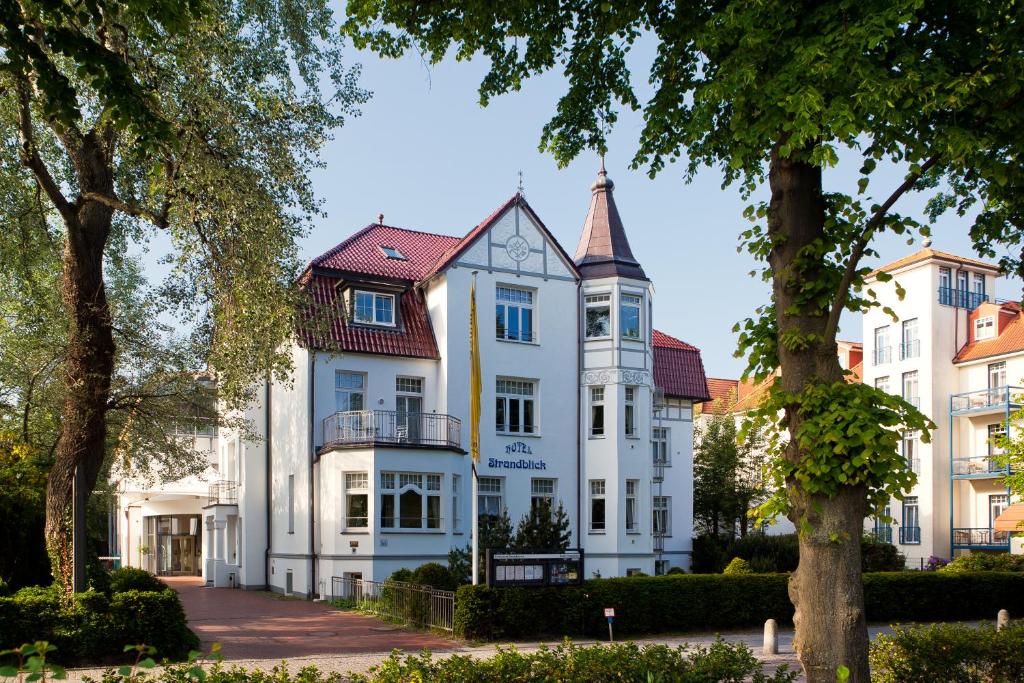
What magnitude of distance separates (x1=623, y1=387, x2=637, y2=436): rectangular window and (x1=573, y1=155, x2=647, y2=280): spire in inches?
145

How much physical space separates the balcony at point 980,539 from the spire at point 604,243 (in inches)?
757

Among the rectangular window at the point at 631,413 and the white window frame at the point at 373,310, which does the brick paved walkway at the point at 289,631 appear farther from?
the rectangular window at the point at 631,413

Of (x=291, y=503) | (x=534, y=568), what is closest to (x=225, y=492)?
(x=291, y=503)

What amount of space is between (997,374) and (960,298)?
4.01 metres

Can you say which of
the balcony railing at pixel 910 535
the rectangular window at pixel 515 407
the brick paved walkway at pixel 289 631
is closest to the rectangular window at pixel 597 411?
the rectangular window at pixel 515 407

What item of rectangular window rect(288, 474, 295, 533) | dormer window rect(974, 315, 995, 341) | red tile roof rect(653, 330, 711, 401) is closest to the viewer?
rectangular window rect(288, 474, 295, 533)

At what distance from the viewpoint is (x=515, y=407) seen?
103 ft

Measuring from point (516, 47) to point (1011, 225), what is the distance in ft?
18.8

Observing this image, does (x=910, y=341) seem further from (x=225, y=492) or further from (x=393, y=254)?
(x=225, y=492)

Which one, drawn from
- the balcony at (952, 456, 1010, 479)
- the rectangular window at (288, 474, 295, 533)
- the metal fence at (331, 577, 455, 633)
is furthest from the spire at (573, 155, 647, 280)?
the balcony at (952, 456, 1010, 479)

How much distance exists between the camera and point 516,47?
35.9 feet

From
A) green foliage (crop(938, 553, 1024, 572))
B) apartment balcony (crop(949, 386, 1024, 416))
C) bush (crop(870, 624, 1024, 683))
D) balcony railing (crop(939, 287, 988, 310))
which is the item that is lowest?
green foliage (crop(938, 553, 1024, 572))

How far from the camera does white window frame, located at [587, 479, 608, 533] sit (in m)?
31.5

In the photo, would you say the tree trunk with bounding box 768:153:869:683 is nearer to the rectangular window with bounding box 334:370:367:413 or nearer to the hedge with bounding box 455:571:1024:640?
the hedge with bounding box 455:571:1024:640
